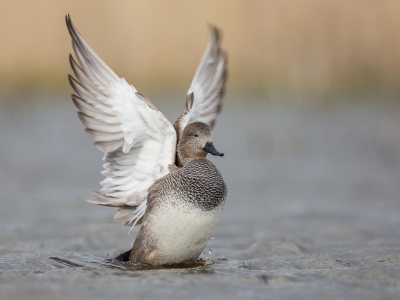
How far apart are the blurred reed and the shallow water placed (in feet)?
3.32

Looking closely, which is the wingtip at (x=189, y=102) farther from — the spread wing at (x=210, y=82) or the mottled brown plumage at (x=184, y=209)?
the mottled brown plumage at (x=184, y=209)

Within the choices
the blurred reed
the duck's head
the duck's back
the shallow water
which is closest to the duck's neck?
the duck's head

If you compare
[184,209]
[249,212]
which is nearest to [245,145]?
[249,212]

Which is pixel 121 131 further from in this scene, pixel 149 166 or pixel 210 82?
pixel 210 82

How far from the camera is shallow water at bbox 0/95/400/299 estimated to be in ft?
16.5

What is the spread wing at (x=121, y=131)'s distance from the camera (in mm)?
5617

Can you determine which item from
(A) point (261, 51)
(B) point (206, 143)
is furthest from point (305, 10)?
(B) point (206, 143)

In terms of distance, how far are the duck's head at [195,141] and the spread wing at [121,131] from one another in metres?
0.11

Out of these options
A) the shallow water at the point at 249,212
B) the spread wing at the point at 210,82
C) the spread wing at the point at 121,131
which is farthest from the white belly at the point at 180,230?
the spread wing at the point at 210,82

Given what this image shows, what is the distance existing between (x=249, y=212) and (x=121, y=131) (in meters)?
3.58

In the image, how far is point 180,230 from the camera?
18.0ft

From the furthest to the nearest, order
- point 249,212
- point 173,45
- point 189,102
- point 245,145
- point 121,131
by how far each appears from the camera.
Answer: point 173,45 < point 245,145 < point 249,212 < point 189,102 < point 121,131

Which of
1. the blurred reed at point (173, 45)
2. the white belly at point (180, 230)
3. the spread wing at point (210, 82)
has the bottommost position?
the white belly at point (180, 230)

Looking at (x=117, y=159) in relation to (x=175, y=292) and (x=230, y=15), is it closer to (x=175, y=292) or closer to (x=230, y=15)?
(x=175, y=292)
